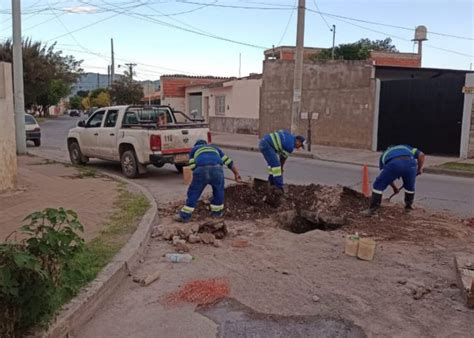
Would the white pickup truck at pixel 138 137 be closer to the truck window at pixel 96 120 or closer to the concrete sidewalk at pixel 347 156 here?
the truck window at pixel 96 120

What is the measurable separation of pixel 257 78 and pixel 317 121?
8.45m

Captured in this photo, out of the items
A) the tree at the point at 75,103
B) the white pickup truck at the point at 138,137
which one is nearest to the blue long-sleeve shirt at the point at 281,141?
the white pickup truck at the point at 138,137

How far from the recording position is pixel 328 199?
848cm

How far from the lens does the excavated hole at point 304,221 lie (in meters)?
7.53

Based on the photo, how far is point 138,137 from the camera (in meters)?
11.9

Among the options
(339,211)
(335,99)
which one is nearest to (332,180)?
(339,211)

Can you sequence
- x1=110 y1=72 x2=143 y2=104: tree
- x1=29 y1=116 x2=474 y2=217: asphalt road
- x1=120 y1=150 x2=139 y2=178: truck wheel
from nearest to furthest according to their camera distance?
x1=29 y1=116 x2=474 y2=217: asphalt road, x1=120 y1=150 x2=139 y2=178: truck wheel, x1=110 y1=72 x2=143 y2=104: tree

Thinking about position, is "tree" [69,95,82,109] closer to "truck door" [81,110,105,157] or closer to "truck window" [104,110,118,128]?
"truck door" [81,110,105,157]

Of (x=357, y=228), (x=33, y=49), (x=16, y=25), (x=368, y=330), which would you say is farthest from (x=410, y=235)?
A: (x=33, y=49)

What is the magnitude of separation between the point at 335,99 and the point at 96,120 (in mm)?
11057

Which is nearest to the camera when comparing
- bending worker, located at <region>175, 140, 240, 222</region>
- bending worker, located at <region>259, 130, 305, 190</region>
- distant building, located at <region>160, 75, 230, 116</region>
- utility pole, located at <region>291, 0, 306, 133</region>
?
bending worker, located at <region>175, 140, 240, 222</region>

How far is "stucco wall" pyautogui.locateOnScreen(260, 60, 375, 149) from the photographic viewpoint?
1998 cm

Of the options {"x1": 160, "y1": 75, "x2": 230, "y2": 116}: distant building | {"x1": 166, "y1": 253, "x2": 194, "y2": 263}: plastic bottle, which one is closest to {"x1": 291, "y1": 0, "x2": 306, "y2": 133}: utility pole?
{"x1": 166, "y1": 253, "x2": 194, "y2": 263}: plastic bottle

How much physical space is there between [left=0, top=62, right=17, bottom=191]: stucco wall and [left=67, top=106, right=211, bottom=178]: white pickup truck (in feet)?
10.8
